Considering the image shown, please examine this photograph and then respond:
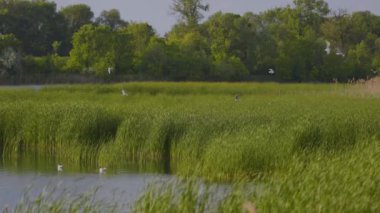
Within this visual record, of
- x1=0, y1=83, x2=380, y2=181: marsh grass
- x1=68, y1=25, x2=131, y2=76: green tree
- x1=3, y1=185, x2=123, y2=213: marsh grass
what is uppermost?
x1=68, y1=25, x2=131, y2=76: green tree

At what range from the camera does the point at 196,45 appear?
64.1 metres

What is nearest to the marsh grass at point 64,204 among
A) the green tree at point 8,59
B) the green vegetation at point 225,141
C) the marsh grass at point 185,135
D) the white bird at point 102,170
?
the green vegetation at point 225,141

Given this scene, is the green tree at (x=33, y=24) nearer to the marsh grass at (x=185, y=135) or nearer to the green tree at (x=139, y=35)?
the green tree at (x=139, y=35)

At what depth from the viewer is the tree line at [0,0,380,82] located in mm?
54625

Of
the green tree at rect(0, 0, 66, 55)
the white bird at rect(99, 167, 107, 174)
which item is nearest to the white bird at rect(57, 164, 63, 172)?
the white bird at rect(99, 167, 107, 174)

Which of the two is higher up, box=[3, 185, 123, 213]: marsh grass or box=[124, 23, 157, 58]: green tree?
box=[124, 23, 157, 58]: green tree

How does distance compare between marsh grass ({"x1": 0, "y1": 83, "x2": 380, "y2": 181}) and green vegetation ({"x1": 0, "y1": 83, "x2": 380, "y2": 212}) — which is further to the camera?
marsh grass ({"x1": 0, "y1": 83, "x2": 380, "y2": 181})

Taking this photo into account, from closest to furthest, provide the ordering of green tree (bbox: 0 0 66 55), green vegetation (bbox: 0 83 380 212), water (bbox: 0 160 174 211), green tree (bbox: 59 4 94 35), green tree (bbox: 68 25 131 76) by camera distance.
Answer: green vegetation (bbox: 0 83 380 212) → water (bbox: 0 160 174 211) → green tree (bbox: 68 25 131 76) → green tree (bbox: 0 0 66 55) → green tree (bbox: 59 4 94 35)

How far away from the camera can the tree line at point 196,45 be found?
54625 millimetres

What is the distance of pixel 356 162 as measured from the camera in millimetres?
11461

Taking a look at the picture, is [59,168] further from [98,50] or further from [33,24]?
[33,24]

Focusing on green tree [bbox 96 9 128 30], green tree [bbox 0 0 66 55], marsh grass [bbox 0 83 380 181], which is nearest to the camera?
marsh grass [bbox 0 83 380 181]

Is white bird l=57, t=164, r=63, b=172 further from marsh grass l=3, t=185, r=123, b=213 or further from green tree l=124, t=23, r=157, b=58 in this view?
green tree l=124, t=23, r=157, b=58

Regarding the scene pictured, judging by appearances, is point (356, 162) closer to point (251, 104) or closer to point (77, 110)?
point (77, 110)
